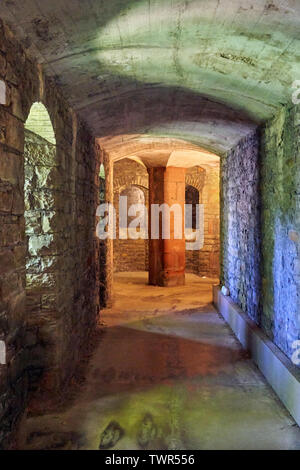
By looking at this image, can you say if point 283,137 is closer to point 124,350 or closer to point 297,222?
point 297,222

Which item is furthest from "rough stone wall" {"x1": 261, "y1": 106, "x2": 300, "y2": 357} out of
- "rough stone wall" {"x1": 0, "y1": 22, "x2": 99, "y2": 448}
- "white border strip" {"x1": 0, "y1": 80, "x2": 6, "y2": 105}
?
"white border strip" {"x1": 0, "y1": 80, "x2": 6, "y2": 105}

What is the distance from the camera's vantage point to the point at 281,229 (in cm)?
396

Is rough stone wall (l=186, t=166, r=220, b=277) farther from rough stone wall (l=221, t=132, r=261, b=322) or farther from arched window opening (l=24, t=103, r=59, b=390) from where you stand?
arched window opening (l=24, t=103, r=59, b=390)

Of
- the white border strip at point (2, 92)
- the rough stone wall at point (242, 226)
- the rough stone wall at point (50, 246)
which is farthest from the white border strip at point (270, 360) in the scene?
the white border strip at point (2, 92)

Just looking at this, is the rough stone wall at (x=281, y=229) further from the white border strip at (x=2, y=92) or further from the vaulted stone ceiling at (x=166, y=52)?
the white border strip at (x=2, y=92)

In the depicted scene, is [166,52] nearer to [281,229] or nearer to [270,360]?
[281,229]

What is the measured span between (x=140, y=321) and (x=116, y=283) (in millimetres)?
3693

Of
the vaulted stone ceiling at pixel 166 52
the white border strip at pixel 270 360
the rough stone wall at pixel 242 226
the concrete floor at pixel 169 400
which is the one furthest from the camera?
the rough stone wall at pixel 242 226

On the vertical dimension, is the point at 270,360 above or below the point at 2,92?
below

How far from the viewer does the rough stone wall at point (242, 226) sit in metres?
5.04

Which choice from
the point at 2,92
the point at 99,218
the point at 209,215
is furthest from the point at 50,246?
the point at 209,215

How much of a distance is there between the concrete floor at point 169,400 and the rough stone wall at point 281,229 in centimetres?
60

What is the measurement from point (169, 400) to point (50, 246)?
1.66 m

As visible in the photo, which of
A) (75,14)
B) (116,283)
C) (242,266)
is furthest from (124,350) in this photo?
(116,283)
